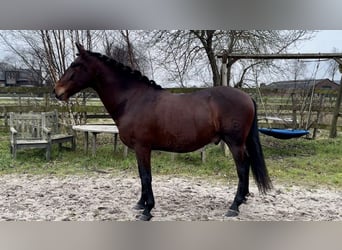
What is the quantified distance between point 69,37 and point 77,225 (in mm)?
1674

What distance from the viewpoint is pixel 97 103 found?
122 inches

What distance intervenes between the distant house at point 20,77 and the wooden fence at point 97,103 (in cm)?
5

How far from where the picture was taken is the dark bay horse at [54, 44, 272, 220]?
2.06 m

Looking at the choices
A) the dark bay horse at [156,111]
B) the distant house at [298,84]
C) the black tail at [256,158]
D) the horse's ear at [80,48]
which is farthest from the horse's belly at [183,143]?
the distant house at [298,84]

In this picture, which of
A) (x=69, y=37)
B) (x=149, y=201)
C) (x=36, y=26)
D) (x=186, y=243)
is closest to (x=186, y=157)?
(x=149, y=201)

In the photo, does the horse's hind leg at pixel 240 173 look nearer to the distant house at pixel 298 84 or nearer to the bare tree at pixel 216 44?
the bare tree at pixel 216 44

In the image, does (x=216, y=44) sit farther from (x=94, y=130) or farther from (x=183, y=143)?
(x=94, y=130)

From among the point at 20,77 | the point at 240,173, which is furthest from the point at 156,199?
the point at 20,77

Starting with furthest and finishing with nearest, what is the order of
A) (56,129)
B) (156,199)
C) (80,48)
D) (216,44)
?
1. (56,129)
2. (216,44)
3. (156,199)
4. (80,48)

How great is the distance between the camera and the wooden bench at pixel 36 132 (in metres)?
2.92

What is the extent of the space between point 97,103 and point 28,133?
28.9 inches

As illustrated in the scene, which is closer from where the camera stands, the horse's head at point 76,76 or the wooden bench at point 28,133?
the horse's head at point 76,76

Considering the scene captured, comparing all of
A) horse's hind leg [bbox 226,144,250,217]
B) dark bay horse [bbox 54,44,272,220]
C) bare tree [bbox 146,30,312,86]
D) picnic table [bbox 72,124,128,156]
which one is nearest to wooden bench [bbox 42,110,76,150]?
picnic table [bbox 72,124,128,156]

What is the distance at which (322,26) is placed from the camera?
7.72 feet
